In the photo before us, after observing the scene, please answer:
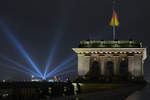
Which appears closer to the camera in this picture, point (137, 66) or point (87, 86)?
point (87, 86)

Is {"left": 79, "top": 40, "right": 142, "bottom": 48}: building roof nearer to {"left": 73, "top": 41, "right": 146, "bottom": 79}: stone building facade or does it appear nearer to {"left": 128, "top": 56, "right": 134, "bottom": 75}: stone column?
{"left": 73, "top": 41, "right": 146, "bottom": 79}: stone building facade

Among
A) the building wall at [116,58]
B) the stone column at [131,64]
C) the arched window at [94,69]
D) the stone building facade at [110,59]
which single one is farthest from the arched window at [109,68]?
the stone column at [131,64]

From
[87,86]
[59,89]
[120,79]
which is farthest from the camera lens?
[120,79]

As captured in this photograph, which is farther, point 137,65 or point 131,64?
point 137,65

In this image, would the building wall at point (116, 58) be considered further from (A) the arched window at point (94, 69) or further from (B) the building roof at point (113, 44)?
(B) the building roof at point (113, 44)

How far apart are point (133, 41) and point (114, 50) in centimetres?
452

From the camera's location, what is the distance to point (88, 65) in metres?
50.2

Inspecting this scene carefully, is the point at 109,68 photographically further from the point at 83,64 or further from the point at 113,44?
the point at 83,64

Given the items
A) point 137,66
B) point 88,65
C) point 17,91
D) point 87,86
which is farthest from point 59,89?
point 137,66

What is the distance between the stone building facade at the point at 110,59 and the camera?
161 feet

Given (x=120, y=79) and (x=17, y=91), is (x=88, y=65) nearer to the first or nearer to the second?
(x=120, y=79)

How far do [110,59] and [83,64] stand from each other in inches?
220

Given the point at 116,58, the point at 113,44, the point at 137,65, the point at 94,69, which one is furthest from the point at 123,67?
the point at 94,69

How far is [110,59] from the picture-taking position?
49.5 metres
